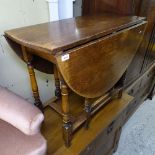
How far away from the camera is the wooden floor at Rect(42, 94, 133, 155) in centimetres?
104

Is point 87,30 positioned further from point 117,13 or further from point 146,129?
point 146,129

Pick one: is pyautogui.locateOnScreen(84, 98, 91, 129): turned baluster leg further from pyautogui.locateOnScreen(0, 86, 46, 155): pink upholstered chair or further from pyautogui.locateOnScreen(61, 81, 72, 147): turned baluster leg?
pyautogui.locateOnScreen(0, 86, 46, 155): pink upholstered chair

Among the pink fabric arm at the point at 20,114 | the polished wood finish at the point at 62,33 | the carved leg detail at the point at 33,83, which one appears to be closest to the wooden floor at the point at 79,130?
the carved leg detail at the point at 33,83

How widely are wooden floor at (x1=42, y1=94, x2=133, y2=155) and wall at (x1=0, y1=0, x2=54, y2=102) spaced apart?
32 cm

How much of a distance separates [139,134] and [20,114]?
4.84 feet

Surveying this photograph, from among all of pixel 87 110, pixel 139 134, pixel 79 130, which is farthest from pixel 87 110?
pixel 139 134

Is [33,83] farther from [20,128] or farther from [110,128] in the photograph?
[110,128]

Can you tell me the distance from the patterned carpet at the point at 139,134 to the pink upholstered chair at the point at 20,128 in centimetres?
110

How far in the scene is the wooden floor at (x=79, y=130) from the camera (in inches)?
41.1

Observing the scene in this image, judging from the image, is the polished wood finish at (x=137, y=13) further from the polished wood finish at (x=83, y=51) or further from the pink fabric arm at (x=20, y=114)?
the pink fabric arm at (x=20, y=114)

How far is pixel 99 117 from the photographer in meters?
1.26

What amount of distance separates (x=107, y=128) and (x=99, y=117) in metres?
0.10

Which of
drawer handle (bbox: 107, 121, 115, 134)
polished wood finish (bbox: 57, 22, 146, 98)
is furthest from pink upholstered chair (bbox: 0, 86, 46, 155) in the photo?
drawer handle (bbox: 107, 121, 115, 134)

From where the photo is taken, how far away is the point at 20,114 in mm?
848
